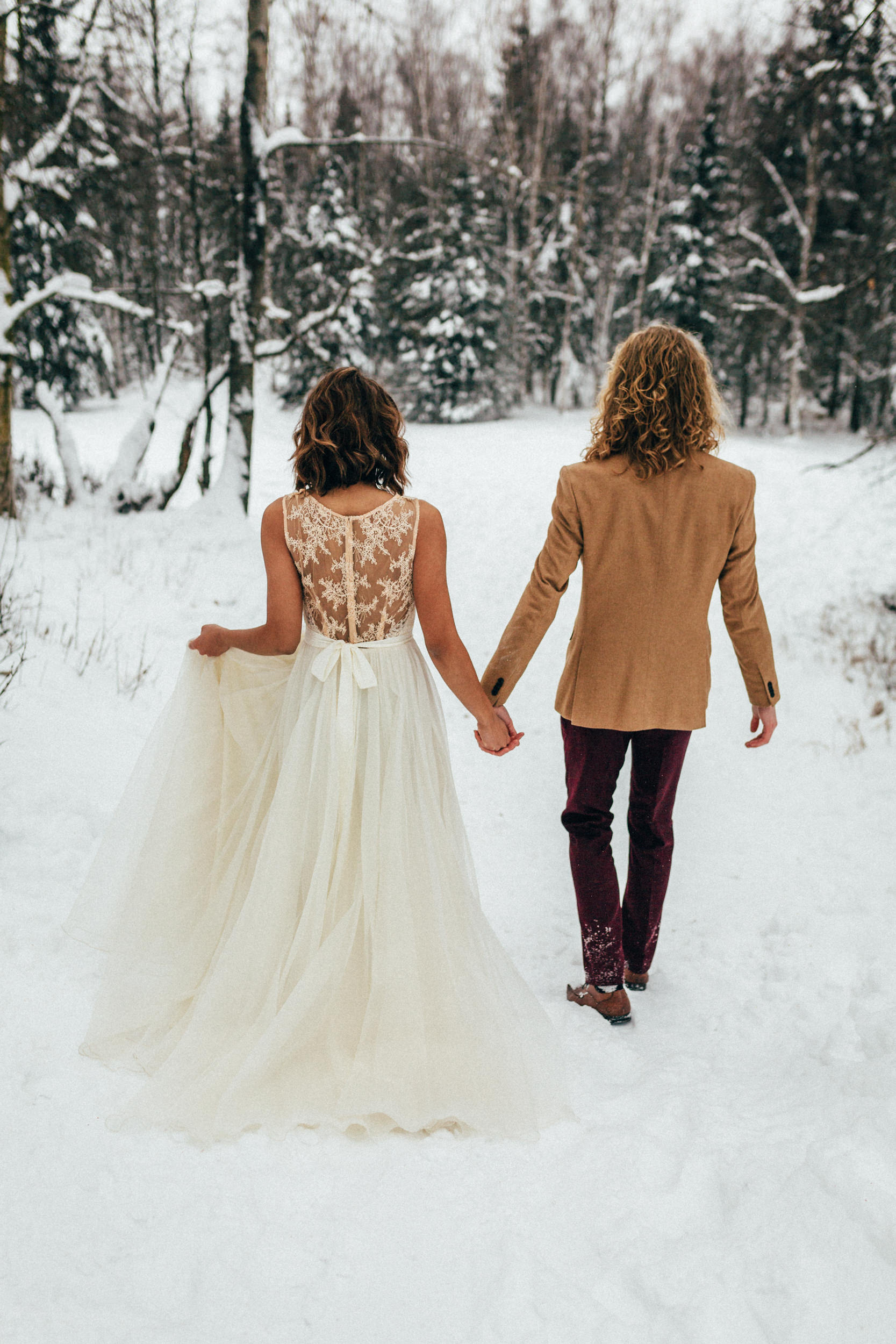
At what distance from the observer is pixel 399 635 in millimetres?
2785

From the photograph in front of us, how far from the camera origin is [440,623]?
271cm

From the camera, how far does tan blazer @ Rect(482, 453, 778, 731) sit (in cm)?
280

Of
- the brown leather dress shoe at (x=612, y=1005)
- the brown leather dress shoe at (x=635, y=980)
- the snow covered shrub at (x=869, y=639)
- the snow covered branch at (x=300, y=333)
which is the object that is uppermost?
the snow covered branch at (x=300, y=333)

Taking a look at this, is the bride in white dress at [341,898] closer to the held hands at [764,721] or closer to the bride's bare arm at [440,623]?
the bride's bare arm at [440,623]

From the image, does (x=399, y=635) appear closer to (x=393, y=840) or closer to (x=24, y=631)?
(x=393, y=840)

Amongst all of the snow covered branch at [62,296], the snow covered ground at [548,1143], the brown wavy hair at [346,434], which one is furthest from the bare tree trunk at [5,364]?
the brown wavy hair at [346,434]

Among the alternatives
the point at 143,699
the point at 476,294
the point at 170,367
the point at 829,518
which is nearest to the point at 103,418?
the point at 476,294

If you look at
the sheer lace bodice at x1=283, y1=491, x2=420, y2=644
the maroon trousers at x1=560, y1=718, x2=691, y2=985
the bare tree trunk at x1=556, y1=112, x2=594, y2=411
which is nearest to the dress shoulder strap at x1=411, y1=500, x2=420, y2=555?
the sheer lace bodice at x1=283, y1=491, x2=420, y2=644

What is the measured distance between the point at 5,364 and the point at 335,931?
9.78 meters

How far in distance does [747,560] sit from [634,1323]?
2.28m

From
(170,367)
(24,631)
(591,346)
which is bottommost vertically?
(24,631)

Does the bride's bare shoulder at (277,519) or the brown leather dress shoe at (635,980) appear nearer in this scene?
the bride's bare shoulder at (277,519)

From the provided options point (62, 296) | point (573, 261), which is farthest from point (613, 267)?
point (62, 296)

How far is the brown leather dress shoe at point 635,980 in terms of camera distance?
345cm
